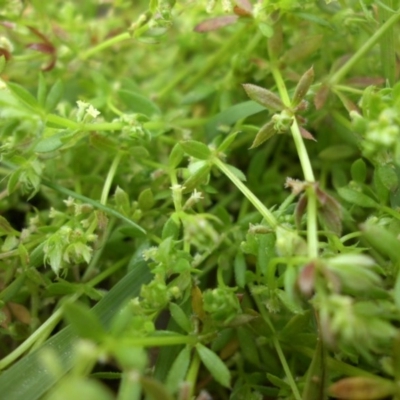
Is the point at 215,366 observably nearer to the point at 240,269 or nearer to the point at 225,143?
the point at 240,269

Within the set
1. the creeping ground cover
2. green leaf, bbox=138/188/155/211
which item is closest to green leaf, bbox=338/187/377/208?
the creeping ground cover

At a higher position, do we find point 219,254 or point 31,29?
point 31,29

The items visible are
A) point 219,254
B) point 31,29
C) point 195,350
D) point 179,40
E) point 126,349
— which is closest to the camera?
point 126,349

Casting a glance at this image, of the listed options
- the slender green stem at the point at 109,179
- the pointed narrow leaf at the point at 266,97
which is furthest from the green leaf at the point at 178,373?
the pointed narrow leaf at the point at 266,97

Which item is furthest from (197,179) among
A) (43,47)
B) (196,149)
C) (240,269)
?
(43,47)

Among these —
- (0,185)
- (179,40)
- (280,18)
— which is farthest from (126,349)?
(179,40)

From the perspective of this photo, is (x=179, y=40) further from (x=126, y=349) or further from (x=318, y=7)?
(x=126, y=349)
